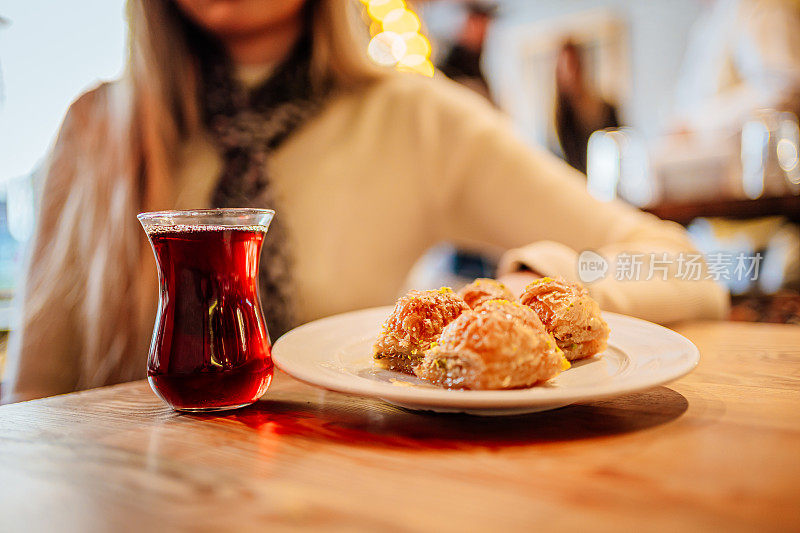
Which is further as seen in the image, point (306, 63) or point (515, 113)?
point (515, 113)

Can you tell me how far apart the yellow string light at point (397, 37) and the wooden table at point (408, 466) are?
3060mm

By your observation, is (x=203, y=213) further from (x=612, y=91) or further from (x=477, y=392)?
(x=612, y=91)

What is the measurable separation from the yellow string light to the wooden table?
3.06 meters

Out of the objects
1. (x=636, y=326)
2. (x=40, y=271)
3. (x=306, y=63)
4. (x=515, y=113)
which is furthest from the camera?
(x=515, y=113)

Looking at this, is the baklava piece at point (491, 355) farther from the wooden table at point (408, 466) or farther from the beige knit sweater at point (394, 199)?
the beige knit sweater at point (394, 199)

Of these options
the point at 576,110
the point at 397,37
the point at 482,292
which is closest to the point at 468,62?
the point at 397,37

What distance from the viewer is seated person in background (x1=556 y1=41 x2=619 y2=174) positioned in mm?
4773

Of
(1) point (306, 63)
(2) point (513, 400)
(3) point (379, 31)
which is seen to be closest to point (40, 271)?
(1) point (306, 63)

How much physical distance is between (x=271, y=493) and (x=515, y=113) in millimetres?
5993

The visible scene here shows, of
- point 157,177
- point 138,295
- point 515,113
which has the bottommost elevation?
point 138,295

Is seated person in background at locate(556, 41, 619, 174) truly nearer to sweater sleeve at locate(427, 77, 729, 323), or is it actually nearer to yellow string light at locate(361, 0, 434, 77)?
yellow string light at locate(361, 0, 434, 77)

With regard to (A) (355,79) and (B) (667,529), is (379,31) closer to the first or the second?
(A) (355,79)

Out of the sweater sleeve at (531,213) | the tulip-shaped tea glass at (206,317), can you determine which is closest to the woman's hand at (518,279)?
the sweater sleeve at (531,213)

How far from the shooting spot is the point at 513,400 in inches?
17.0
